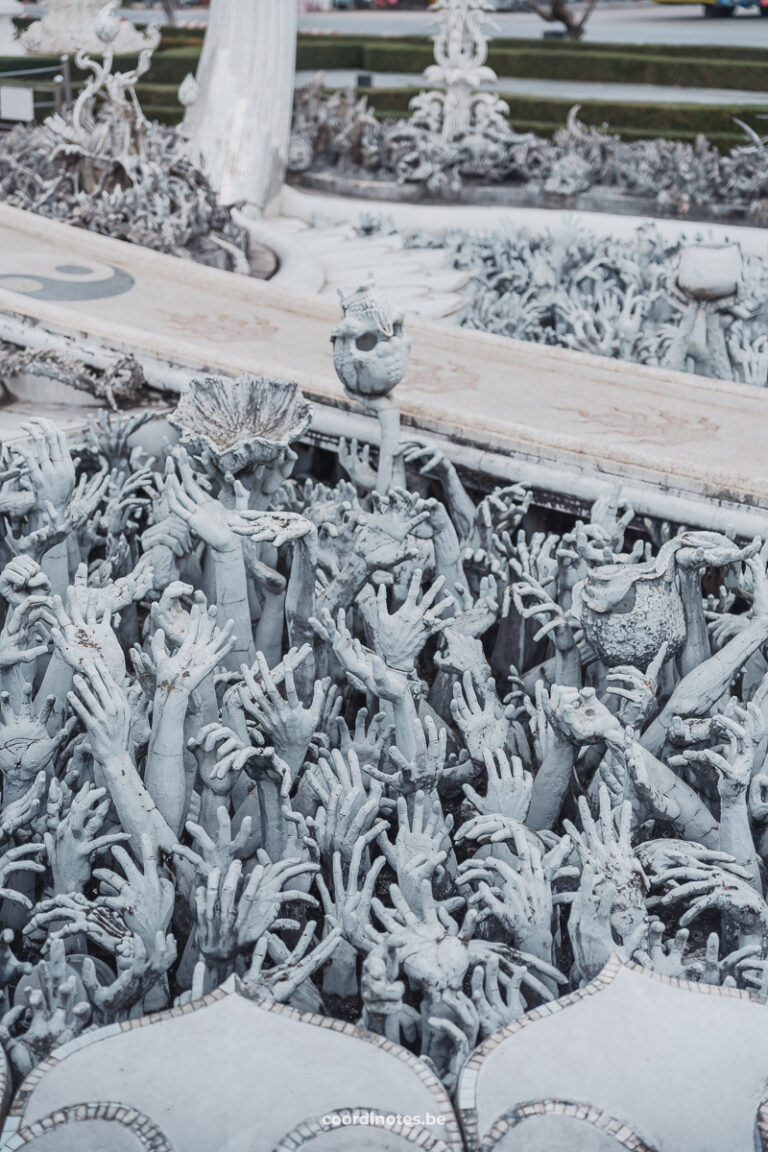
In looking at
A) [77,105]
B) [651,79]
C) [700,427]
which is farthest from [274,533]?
[651,79]

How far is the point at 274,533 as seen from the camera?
477 cm

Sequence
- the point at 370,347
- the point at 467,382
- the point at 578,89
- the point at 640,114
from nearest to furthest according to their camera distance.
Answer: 1. the point at 370,347
2. the point at 467,382
3. the point at 640,114
4. the point at 578,89

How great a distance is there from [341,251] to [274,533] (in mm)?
9166

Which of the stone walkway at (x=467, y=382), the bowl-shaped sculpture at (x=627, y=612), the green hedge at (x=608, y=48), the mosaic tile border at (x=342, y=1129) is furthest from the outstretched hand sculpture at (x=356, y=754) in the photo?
the green hedge at (x=608, y=48)

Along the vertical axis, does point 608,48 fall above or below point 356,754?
above

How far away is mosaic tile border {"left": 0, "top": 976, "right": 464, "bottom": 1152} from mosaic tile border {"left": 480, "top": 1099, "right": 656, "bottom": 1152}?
0.36ft

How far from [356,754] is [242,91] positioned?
11426mm

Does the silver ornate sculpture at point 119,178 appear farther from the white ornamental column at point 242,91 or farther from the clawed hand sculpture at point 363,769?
the clawed hand sculpture at point 363,769

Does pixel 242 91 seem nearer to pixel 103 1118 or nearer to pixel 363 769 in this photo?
pixel 363 769

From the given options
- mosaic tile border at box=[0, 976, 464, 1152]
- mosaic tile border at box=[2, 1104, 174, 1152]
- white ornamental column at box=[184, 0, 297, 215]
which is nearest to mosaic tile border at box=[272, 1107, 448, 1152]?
mosaic tile border at box=[0, 976, 464, 1152]

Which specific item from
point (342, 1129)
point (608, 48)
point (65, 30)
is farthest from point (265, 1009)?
point (608, 48)

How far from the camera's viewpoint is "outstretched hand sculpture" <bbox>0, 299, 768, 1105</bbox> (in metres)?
3.80

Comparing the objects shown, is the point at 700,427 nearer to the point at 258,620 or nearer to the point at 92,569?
the point at 258,620

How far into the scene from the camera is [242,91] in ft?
46.7
